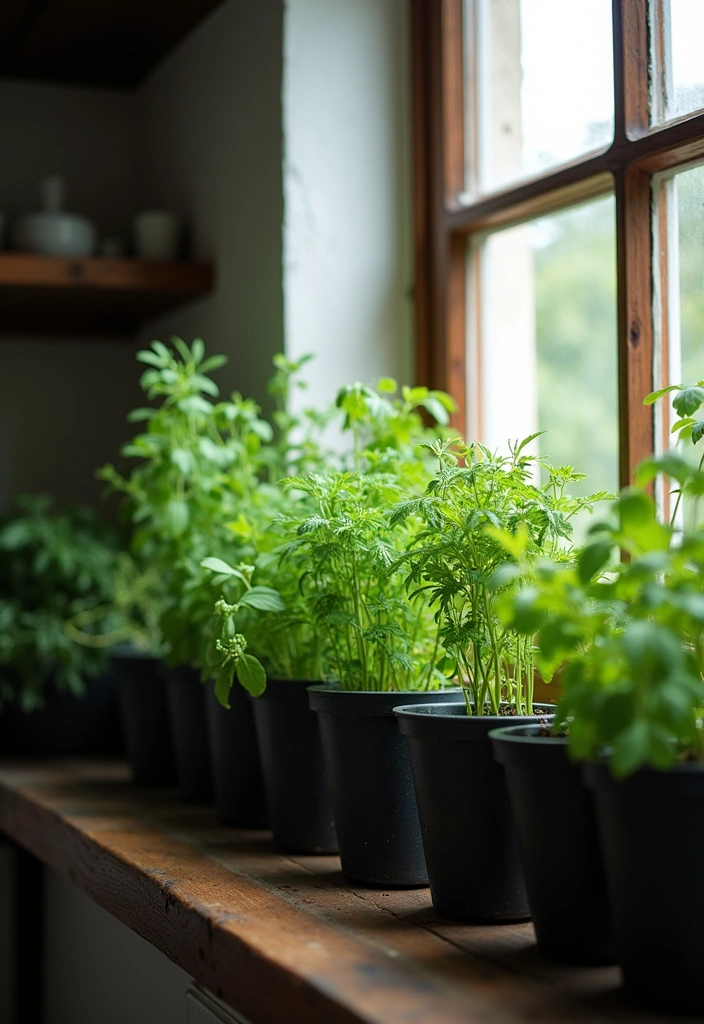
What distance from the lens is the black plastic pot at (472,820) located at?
3.76ft

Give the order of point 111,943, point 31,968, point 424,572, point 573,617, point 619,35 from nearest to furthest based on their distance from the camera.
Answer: point 573,617, point 424,572, point 619,35, point 111,943, point 31,968

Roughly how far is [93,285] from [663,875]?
5.51 ft

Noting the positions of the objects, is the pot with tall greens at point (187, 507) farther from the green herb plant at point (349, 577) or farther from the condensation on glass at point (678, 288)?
the condensation on glass at point (678, 288)

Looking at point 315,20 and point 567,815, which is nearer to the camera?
point 567,815

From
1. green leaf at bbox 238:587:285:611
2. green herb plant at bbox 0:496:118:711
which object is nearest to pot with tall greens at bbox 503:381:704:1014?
green leaf at bbox 238:587:285:611

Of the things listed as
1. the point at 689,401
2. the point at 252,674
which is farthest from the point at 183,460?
the point at 689,401

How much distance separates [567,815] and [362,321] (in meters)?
1.20

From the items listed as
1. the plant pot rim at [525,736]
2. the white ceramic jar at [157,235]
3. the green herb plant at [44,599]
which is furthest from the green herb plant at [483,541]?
the white ceramic jar at [157,235]

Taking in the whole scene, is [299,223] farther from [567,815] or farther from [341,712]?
[567,815]

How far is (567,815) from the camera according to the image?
102 cm

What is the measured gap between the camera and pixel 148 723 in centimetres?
199

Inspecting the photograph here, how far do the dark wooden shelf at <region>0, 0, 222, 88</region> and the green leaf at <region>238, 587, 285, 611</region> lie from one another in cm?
132

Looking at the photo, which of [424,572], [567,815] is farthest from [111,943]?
[567,815]

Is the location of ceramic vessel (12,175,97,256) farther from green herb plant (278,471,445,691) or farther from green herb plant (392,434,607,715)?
green herb plant (392,434,607,715)
